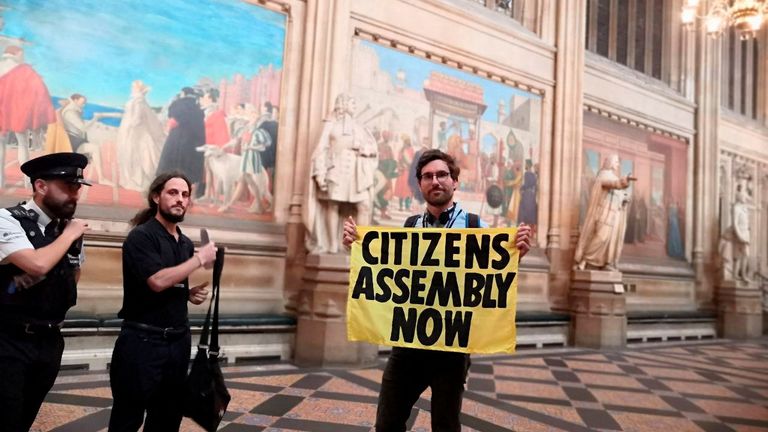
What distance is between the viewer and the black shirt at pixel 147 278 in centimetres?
227

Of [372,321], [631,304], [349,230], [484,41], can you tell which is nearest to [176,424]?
[372,321]

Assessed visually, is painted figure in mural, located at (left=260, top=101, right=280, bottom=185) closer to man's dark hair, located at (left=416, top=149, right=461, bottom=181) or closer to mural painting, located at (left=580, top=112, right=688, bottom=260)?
man's dark hair, located at (left=416, top=149, right=461, bottom=181)

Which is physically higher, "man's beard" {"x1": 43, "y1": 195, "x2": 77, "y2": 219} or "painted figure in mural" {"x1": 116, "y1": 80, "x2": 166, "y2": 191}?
"painted figure in mural" {"x1": 116, "y1": 80, "x2": 166, "y2": 191}

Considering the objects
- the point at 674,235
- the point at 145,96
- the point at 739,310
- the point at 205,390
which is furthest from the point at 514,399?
the point at 739,310

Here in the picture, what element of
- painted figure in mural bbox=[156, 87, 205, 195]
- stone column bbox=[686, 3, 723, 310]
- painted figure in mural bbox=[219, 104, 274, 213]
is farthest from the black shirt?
stone column bbox=[686, 3, 723, 310]

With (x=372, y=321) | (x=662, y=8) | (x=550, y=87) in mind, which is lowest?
(x=372, y=321)

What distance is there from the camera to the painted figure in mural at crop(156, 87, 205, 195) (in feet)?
22.6

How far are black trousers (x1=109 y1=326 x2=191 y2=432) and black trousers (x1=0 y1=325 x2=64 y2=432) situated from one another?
267 mm

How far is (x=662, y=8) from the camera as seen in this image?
14.5 meters

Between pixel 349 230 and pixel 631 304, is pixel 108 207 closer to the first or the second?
pixel 349 230

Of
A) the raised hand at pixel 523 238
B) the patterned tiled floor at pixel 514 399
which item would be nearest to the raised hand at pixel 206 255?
the raised hand at pixel 523 238

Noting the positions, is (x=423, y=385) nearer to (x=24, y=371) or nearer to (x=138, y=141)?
(x=24, y=371)

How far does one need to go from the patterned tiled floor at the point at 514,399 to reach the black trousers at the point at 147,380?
1711mm

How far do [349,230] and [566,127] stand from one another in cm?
964
